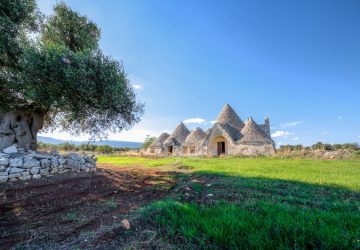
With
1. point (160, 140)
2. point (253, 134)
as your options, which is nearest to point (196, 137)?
point (160, 140)

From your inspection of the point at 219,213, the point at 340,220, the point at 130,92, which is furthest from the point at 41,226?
the point at 130,92

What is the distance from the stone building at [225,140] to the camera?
3075 centimetres

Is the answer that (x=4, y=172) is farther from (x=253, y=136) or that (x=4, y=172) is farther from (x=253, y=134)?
(x=253, y=134)

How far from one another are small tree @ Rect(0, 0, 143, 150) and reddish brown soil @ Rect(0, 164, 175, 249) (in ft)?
13.8

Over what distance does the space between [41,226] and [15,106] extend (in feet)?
36.4

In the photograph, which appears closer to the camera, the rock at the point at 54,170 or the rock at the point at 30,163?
the rock at the point at 30,163

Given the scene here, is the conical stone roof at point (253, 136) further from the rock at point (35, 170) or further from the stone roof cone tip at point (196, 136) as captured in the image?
the rock at point (35, 170)

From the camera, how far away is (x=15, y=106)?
1216cm

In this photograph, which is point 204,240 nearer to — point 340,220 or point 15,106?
point 340,220

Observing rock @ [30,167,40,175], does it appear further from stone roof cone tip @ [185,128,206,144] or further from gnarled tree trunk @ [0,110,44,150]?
stone roof cone tip @ [185,128,206,144]

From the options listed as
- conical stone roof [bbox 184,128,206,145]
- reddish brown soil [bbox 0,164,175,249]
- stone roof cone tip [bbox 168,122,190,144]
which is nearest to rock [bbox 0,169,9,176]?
reddish brown soil [bbox 0,164,175,249]

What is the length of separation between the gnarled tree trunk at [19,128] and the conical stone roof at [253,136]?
26.6 m

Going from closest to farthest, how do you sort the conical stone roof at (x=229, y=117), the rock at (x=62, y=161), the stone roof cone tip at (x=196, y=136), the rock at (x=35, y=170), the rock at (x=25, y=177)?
the rock at (x=25, y=177) < the rock at (x=35, y=170) < the rock at (x=62, y=161) < the stone roof cone tip at (x=196, y=136) < the conical stone roof at (x=229, y=117)

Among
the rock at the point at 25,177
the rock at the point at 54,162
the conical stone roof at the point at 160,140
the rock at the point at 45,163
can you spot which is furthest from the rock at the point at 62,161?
the conical stone roof at the point at 160,140
